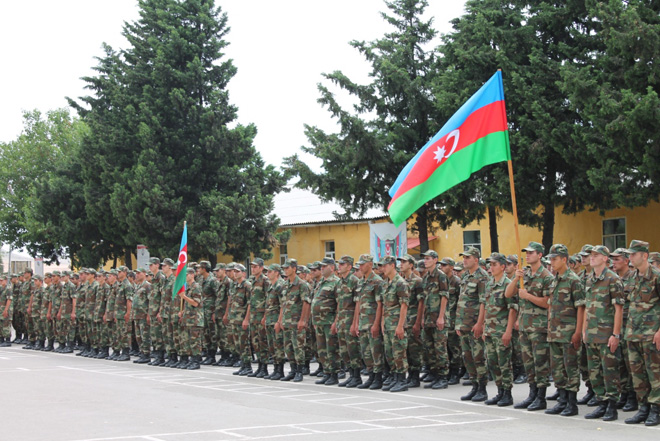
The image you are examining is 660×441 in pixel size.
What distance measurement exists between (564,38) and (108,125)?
19791 mm

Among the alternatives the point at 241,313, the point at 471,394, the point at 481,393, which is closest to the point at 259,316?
the point at 241,313

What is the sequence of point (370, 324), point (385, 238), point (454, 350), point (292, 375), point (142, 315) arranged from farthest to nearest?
point (385, 238)
point (142, 315)
point (292, 375)
point (454, 350)
point (370, 324)

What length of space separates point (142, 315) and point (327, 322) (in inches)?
228

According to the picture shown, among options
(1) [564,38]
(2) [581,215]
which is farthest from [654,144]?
(2) [581,215]

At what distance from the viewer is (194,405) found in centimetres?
1102

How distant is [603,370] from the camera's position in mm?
9328

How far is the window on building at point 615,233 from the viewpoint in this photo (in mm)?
24281

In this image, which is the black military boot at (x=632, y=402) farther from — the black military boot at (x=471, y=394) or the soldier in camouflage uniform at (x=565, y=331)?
the black military boot at (x=471, y=394)

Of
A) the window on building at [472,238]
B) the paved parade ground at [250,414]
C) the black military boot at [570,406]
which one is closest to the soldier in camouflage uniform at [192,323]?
the paved parade ground at [250,414]

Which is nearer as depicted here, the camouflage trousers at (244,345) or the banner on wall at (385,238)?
the camouflage trousers at (244,345)

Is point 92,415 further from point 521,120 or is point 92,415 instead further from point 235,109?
point 235,109

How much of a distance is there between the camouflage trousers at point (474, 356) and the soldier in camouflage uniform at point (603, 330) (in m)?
1.63

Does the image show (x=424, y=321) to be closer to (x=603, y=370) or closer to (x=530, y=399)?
(x=530, y=399)

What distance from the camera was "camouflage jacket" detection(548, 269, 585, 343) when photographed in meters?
9.68
